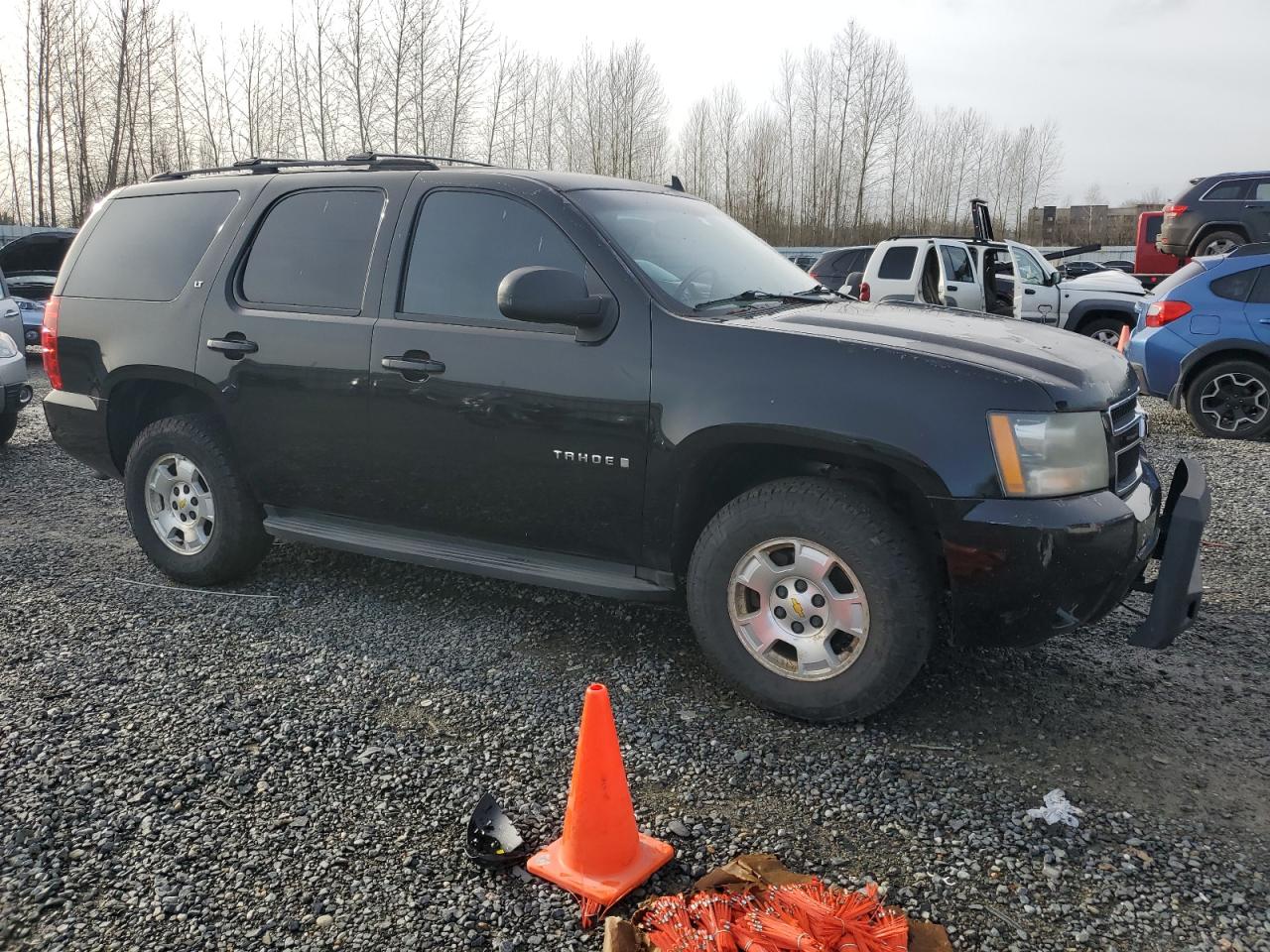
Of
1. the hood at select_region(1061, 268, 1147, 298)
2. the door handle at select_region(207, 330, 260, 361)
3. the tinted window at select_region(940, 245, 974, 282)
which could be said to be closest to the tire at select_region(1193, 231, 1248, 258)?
the hood at select_region(1061, 268, 1147, 298)

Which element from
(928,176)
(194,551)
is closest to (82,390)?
(194,551)

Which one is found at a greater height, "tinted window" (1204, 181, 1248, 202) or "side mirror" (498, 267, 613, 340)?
"tinted window" (1204, 181, 1248, 202)

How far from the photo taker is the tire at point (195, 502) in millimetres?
4566

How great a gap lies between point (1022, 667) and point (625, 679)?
160 centimetres

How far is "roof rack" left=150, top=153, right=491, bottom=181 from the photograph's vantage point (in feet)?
14.1

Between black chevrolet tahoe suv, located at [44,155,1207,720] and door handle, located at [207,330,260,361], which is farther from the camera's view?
door handle, located at [207,330,260,361]

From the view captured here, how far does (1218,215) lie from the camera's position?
1650cm

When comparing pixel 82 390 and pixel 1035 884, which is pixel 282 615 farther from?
pixel 1035 884

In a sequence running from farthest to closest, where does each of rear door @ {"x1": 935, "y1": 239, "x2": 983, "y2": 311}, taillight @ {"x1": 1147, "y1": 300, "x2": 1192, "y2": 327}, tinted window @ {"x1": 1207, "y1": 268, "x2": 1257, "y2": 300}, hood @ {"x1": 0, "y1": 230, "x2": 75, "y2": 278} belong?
hood @ {"x1": 0, "y1": 230, "x2": 75, "y2": 278} → rear door @ {"x1": 935, "y1": 239, "x2": 983, "y2": 311} → taillight @ {"x1": 1147, "y1": 300, "x2": 1192, "y2": 327} → tinted window @ {"x1": 1207, "y1": 268, "x2": 1257, "y2": 300}

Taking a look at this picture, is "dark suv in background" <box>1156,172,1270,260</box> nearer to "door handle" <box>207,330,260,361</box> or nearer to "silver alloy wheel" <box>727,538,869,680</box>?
"silver alloy wheel" <box>727,538,869,680</box>

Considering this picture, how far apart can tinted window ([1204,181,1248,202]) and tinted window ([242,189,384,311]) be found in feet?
55.2

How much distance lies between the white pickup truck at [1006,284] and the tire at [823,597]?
10656 millimetres

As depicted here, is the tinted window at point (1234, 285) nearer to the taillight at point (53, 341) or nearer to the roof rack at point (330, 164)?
the roof rack at point (330, 164)

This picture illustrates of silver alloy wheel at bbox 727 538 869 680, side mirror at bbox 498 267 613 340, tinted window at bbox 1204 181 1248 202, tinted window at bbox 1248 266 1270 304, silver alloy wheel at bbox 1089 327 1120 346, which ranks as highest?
tinted window at bbox 1204 181 1248 202
